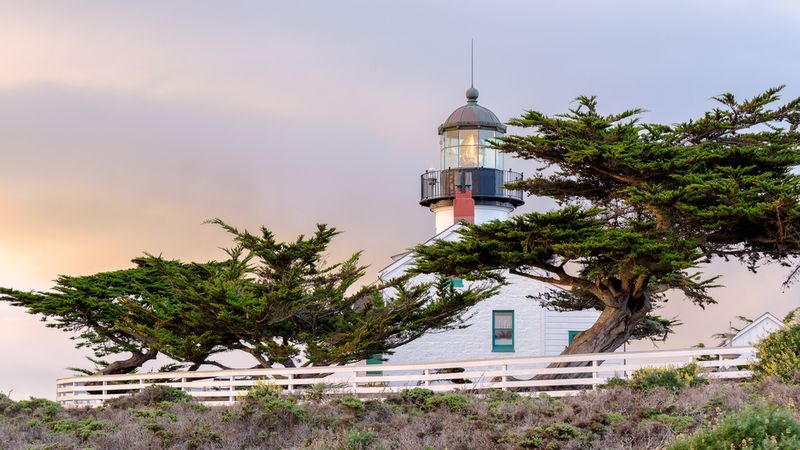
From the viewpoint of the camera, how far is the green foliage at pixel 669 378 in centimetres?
1641

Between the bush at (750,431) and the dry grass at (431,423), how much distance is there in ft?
8.19

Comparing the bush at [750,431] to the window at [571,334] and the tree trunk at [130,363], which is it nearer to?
the window at [571,334]

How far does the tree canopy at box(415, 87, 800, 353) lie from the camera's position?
2030cm

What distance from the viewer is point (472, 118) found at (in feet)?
111

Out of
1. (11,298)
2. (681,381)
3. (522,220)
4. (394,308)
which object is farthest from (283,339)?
(681,381)

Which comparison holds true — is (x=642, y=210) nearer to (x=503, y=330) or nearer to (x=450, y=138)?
(x=503, y=330)

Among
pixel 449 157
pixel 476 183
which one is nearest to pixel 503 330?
pixel 476 183

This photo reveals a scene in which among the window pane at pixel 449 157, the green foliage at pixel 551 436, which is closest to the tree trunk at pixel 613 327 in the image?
the green foliage at pixel 551 436

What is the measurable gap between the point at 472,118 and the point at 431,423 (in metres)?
20.0

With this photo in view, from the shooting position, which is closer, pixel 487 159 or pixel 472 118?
pixel 472 118

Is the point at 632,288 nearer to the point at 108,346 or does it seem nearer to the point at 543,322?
the point at 543,322

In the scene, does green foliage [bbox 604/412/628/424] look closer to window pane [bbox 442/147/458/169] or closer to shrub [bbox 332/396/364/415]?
shrub [bbox 332/396/364/415]

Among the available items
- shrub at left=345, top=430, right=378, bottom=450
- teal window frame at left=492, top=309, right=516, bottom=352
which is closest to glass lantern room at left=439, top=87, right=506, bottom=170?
teal window frame at left=492, top=309, right=516, bottom=352

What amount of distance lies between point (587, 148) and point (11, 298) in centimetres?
1925
